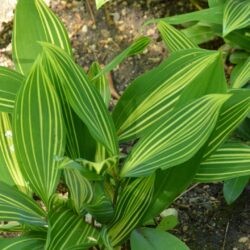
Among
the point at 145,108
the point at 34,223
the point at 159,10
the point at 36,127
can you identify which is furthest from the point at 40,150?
the point at 159,10

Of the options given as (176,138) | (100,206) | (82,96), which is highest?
(82,96)

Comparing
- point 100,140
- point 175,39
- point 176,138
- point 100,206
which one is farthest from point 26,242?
point 175,39

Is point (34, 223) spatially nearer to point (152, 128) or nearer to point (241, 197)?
point (152, 128)

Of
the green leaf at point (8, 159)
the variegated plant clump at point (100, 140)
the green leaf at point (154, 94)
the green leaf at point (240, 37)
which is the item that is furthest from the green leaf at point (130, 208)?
the green leaf at point (240, 37)

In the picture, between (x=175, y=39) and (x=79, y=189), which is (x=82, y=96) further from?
(x=175, y=39)

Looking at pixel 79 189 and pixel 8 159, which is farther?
pixel 8 159

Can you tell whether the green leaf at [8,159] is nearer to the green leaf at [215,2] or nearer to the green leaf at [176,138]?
the green leaf at [176,138]

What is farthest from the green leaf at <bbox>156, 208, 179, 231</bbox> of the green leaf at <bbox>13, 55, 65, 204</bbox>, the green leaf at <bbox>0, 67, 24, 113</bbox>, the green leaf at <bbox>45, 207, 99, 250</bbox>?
the green leaf at <bbox>0, 67, 24, 113</bbox>
